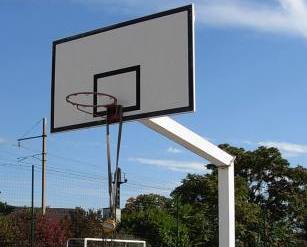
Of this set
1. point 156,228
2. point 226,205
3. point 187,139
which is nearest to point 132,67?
point 187,139

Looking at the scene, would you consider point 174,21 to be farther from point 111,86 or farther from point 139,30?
point 111,86

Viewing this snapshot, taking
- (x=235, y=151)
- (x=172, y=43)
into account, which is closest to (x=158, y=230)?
(x=172, y=43)

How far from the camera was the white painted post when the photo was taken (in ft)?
30.7

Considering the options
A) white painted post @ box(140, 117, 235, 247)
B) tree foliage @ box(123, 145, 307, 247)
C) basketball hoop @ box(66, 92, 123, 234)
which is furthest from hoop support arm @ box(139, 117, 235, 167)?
tree foliage @ box(123, 145, 307, 247)

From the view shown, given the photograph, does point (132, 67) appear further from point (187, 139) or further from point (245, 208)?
point (245, 208)

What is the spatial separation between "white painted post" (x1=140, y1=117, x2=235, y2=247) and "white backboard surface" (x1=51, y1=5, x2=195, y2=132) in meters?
1.20

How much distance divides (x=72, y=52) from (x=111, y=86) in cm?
99

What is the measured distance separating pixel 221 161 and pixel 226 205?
2.55 ft

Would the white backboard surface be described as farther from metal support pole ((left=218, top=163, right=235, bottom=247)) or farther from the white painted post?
metal support pole ((left=218, top=163, right=235, bottom=247))

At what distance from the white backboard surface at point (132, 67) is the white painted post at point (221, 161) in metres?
1.20

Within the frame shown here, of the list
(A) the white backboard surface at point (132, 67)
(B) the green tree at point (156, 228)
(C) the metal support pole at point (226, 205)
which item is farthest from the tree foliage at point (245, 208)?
(A) the white backboard surface at point (132, 67)

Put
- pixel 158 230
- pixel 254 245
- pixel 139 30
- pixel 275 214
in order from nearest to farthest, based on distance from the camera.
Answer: pixel 139 30, pixel 158 230, pixel 254 245, pixel 275 214

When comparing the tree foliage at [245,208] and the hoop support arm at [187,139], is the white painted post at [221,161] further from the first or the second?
the tree foliage at [245,208]

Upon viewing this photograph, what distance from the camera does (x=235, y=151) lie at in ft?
127
